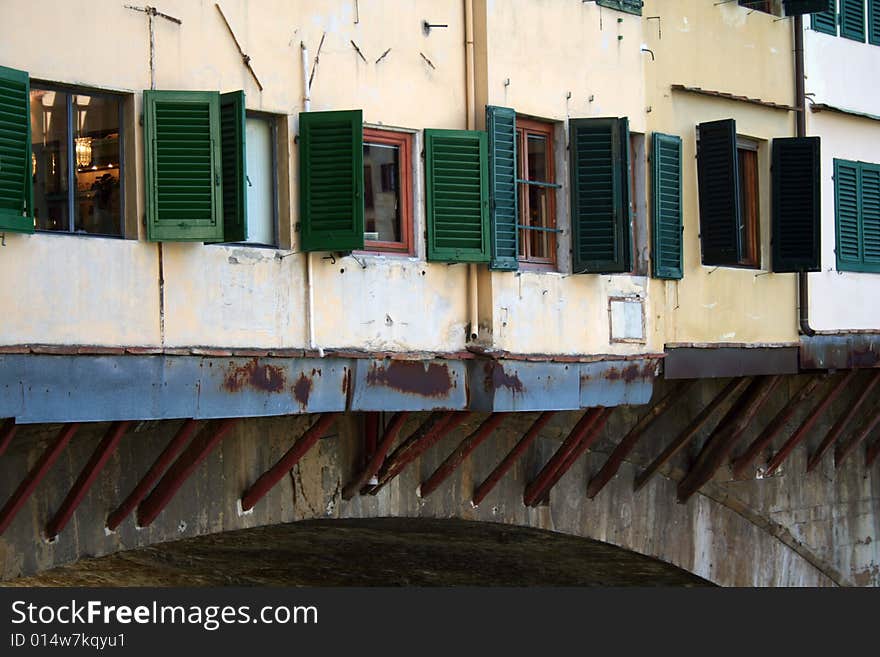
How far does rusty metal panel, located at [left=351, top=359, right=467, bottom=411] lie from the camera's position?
43.3 feet

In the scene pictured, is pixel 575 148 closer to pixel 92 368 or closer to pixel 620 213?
pixel 620 213

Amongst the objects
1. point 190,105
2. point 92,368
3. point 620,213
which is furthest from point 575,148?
point 92,368

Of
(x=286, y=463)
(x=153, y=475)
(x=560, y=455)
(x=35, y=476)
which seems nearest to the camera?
(x=35, y=476)

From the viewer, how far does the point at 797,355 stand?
18.1 metres

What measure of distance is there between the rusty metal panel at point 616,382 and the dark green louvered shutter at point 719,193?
1696 millimetres

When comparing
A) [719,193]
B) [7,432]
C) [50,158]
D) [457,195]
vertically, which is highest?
[719,193]

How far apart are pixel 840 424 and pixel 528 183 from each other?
690cm

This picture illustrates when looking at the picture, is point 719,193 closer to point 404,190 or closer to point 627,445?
point 627,445

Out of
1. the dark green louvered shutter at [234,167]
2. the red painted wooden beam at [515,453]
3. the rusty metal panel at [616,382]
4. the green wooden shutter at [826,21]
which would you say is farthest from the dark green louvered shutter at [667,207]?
the dark green louvered shutter at [234,167]

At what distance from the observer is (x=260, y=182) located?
42.2ft

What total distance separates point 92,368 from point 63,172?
1.32m

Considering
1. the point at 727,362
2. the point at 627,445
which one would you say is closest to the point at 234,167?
the point at 627,445

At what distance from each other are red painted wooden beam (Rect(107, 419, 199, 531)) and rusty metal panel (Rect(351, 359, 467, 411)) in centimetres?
128

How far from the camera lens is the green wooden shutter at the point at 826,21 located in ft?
62.1
